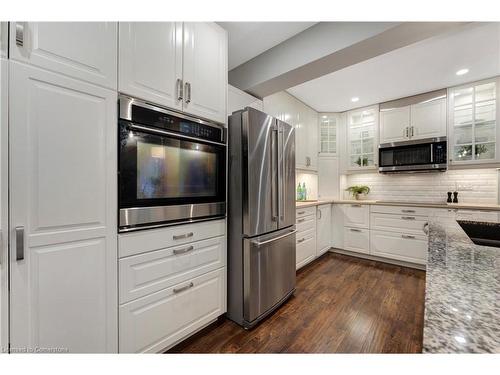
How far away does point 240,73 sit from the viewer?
2.41 m

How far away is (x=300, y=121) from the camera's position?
11.1 feet

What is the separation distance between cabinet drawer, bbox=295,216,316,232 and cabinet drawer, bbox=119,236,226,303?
54.2 inches

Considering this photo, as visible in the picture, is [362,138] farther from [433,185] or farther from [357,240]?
[357,240]

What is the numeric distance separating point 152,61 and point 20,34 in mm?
559

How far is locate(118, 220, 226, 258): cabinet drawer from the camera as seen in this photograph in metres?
1.20

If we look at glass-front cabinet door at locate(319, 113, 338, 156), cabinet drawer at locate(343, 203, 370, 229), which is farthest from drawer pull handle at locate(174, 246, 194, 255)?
glass-front cabinet door at locate(319, 113, 338, 156)

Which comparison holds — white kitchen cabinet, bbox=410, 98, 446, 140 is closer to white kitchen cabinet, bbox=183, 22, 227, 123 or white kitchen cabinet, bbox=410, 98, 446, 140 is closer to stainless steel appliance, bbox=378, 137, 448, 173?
stainless steel appliance, bbox=378, 137, 448, 173

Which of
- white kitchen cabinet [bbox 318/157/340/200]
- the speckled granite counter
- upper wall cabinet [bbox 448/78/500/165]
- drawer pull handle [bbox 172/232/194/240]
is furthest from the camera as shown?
white kitchen cabinet [bbox 318/157/340/200]

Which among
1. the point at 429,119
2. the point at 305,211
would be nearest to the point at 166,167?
the point at 305,211

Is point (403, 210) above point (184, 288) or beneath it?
above

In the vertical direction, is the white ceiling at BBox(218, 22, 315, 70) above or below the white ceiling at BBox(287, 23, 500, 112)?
below

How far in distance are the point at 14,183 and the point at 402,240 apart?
383 cm
